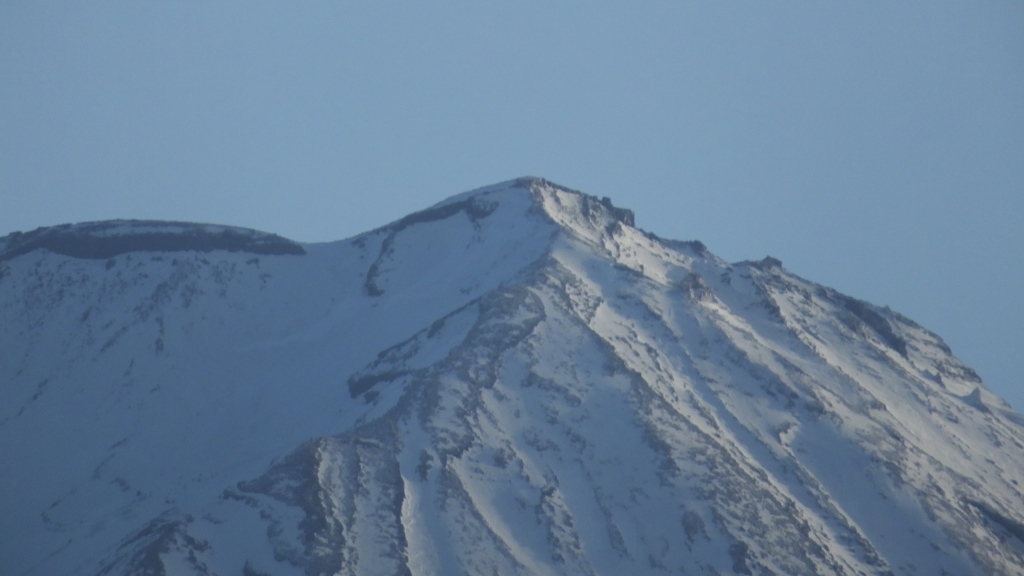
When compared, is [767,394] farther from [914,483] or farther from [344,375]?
[344,375]

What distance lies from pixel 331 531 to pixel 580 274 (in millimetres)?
37672

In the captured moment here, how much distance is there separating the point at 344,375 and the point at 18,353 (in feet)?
92.5

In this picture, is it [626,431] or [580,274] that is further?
[580,274]

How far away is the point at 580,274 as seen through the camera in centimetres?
11219

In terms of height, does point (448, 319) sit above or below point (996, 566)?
above

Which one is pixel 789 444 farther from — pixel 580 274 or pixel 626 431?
pixel 580 274

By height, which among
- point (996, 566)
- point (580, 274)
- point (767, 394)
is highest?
point (580, 274)

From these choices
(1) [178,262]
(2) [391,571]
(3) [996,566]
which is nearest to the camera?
(2) [391,571]

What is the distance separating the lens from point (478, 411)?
3637 inches

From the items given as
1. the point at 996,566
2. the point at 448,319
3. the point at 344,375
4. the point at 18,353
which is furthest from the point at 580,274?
the point at 18,353

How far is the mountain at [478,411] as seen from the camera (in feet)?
277

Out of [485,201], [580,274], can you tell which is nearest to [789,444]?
[580,274]

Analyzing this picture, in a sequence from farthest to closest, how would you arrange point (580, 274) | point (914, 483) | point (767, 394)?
1. point (580, 274)
2. point (767, 394)
3. point (914, 483)

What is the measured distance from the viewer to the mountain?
277 feet
